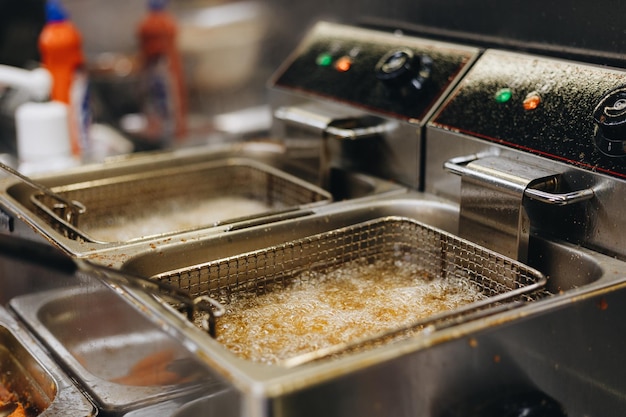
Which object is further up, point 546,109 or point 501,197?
point 546,109

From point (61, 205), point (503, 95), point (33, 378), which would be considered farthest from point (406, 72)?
point (33, 378)

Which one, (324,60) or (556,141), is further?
(324,60)

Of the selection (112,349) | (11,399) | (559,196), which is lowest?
(11,399)

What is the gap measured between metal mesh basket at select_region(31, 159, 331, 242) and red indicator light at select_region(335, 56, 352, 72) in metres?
0.30

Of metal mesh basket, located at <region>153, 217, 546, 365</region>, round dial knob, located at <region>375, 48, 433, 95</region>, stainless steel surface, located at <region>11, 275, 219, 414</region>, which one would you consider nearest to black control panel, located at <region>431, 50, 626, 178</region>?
round dial knob, located at <region>375, 48, 433, 95</region>

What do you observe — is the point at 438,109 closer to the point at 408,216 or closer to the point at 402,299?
the point at 408,216

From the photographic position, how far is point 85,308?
4.72 feet

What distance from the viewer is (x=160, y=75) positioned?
8.82 feet

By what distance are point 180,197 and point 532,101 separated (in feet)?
2.97

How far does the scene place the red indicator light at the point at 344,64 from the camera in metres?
1.96

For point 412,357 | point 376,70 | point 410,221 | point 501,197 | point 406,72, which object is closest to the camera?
point 412,357

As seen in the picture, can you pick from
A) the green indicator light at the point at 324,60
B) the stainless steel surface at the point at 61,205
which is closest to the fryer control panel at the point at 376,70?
the green indicator light at the point at 324,60

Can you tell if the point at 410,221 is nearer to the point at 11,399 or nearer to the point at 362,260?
the point at 362,260

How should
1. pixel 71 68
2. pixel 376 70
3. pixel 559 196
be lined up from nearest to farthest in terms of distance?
pixel 559 196, pixel 376 70, pixel 71 68
